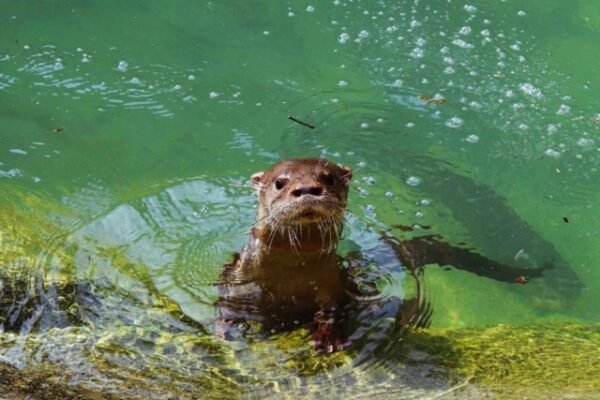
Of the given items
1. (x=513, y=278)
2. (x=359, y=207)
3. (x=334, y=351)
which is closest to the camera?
(x=334, y=351)

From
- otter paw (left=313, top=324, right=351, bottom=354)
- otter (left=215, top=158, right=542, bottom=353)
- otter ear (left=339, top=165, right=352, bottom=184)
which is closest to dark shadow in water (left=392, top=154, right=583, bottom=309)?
otter (left=215, top=158, right=542, bottom=353)

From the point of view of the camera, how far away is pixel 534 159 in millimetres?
4797

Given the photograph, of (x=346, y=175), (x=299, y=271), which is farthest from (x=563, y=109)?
(x=299, y=271)

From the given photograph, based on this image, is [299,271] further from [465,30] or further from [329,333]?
[465,30]

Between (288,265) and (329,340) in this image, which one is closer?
(329,340)

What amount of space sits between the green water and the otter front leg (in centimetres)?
22

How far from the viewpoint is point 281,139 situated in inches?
189

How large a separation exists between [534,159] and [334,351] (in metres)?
2.47

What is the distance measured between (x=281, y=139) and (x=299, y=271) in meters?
1.66

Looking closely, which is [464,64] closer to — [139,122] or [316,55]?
[316,55]

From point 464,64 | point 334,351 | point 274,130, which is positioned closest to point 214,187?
point 274,130

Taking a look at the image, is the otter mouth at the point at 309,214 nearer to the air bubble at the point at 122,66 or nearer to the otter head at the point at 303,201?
the otter head at the point at 303,201

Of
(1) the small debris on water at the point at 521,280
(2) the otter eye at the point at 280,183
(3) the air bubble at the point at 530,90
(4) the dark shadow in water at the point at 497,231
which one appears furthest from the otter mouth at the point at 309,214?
(3) the air bubble at the point at 530,90

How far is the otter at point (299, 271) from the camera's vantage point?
302cm
